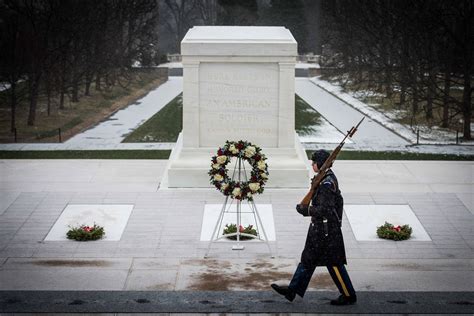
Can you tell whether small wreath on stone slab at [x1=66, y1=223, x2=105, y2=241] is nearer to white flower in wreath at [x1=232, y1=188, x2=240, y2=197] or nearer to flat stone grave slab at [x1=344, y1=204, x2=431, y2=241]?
white flower in wreath at [x1=232, y1=188, x2=240, y2=197]

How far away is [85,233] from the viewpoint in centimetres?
1530

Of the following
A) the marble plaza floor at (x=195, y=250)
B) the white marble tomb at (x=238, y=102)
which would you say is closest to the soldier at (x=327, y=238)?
the marble plaza floor at (x=195, y=250)

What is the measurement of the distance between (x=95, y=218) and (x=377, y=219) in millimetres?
5329

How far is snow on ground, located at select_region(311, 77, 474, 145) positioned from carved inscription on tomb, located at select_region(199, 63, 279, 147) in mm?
12032

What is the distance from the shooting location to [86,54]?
4509 cm

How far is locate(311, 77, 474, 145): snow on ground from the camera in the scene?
31156mm

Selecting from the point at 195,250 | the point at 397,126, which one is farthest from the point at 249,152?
the point at 397,126

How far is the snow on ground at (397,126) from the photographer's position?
→ 31156mm

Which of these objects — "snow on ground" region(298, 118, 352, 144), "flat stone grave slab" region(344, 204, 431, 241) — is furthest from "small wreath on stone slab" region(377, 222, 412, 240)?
"snow on ground" region(298, 118, 352, 144)

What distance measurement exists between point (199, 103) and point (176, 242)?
15.2 ft

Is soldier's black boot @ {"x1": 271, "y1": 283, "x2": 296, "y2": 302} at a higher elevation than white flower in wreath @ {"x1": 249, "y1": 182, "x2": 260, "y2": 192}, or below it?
below

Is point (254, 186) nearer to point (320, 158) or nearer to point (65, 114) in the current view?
point (320, 158)

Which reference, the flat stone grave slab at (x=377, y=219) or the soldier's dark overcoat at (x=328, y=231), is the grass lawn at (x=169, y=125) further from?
the soldier's dark overcoat at (x=328, y=231)

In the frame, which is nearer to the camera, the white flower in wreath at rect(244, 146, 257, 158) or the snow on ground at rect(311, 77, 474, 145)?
the white flower in wreath at rect(244, 146, 257, 158)
